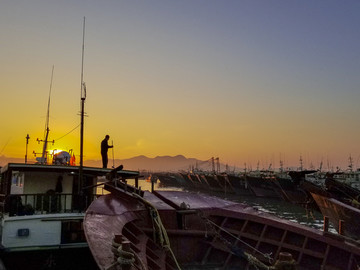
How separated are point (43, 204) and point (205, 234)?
22.7 feet

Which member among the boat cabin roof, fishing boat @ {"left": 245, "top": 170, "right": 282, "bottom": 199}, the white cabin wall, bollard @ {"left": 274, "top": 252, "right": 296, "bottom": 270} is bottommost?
fishing boat @ {"left": 245, "top": 170, "right": 282, "bottom": 199}

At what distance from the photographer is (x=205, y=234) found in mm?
10633

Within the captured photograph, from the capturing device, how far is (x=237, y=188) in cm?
6575

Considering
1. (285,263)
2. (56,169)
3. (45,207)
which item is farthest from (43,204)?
(285,263)

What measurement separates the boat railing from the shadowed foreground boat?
3.11 metres

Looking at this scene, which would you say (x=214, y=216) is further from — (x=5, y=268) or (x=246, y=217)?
(x=5, y=268)

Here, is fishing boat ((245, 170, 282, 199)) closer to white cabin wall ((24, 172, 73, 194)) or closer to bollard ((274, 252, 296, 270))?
white cabin wall ((24, 172, 73, 194))

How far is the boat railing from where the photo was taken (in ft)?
38.9

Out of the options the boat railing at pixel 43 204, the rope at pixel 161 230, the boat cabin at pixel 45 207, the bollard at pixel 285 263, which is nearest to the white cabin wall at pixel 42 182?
the boat cabin at pixel 45 207

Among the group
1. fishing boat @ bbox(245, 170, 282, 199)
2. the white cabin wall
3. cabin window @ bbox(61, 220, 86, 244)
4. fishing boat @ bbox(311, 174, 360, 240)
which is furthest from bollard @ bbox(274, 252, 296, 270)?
fishing boat @ bbox(245, 170, 282, 199)

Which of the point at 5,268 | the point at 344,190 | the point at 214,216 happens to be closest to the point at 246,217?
the point at 214,216

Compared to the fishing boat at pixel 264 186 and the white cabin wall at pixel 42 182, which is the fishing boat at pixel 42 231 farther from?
the fishing boat at pixel 264 186

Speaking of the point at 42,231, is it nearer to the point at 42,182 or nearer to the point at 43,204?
the point at 43,204

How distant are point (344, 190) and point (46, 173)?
64.1ft
